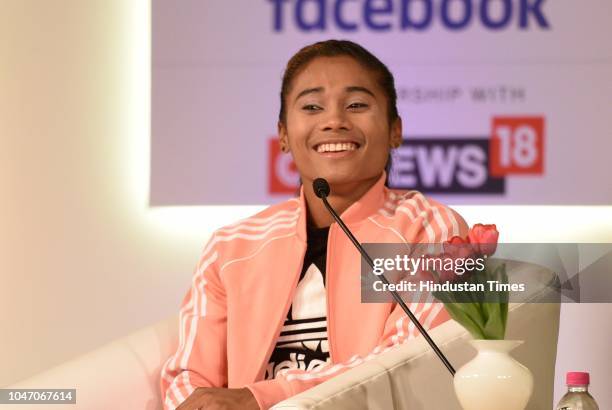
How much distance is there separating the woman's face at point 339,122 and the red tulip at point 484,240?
2.08 ft

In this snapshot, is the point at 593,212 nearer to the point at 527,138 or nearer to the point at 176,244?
the point at 527,138

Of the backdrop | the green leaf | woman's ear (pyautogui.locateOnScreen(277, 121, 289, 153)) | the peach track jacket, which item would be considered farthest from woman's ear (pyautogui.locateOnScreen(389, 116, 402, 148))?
the backdrop

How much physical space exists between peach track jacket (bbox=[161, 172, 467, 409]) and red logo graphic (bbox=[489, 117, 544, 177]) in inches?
51.2

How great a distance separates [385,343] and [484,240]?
0.45 meters

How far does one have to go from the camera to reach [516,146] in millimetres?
3746

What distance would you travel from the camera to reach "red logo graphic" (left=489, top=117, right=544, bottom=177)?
3.75 meters

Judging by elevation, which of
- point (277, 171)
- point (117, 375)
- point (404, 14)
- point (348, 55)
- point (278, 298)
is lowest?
point (117, 375)

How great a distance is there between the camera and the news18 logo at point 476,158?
376 cm

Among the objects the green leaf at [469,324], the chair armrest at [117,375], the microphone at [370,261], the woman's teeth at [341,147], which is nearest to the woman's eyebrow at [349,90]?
the woman's teeth at [341,147]

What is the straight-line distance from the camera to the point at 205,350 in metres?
2.42

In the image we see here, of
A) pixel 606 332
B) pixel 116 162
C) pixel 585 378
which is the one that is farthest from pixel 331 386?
pixel 116 162

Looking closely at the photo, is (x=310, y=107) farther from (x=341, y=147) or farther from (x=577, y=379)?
(x=577, y=379)

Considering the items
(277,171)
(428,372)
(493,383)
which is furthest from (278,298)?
(277,171)

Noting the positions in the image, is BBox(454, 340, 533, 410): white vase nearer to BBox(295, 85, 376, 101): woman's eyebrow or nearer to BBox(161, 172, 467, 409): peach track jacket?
BBox(161, 172, 467, 409): peach track jacket
